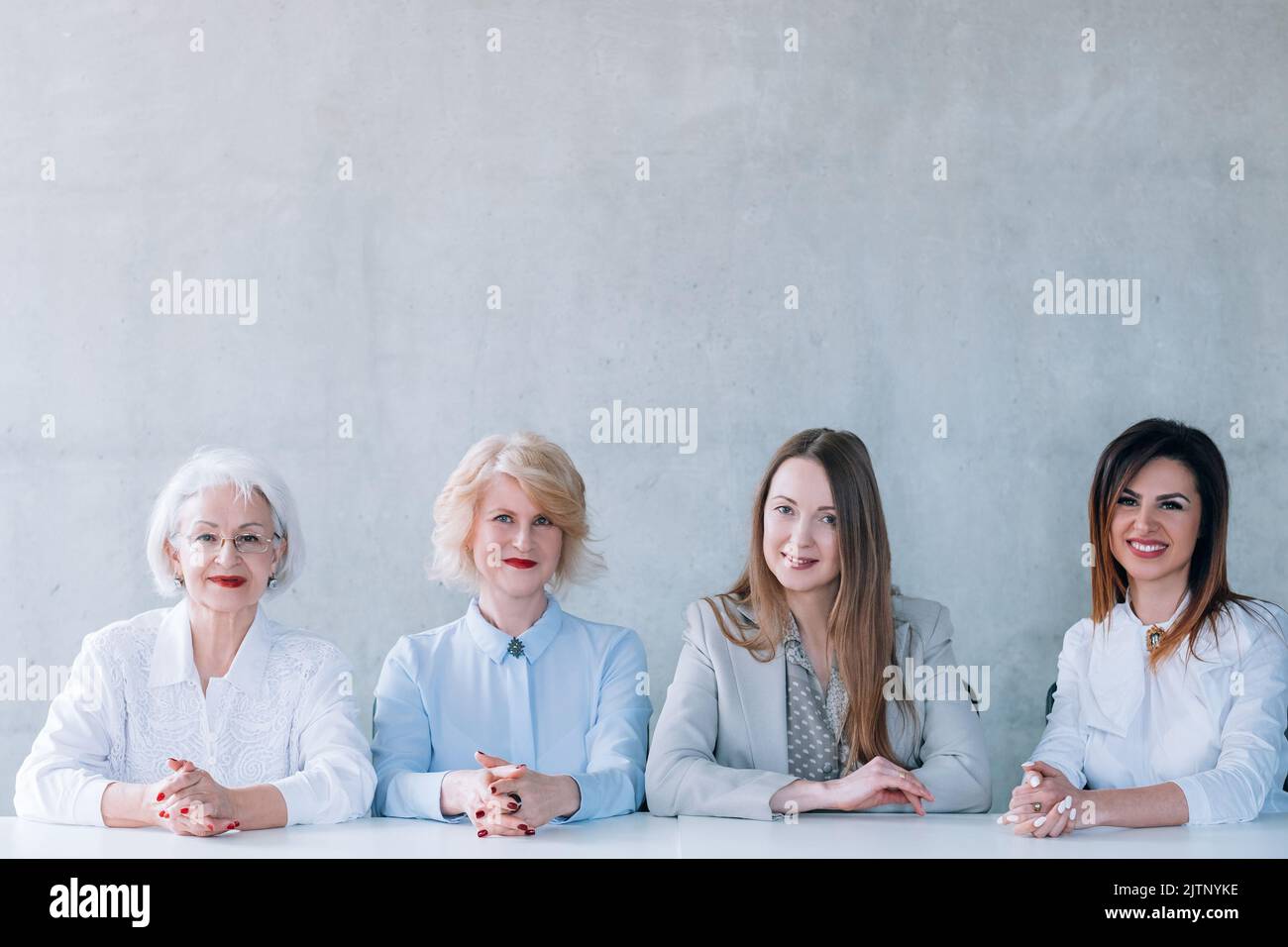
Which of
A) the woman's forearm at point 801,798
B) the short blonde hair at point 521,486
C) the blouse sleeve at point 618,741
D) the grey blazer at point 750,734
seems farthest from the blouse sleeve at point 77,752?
the woman's forearm at point 801,798

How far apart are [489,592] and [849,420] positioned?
4.43ft

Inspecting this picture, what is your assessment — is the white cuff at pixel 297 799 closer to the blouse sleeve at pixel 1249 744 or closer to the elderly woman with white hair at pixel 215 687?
the elderly woman with white hair at pixel 215 687

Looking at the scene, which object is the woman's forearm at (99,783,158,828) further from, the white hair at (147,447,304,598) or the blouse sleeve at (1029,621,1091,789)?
the blouse sleeve at (1029,621,1091,789)

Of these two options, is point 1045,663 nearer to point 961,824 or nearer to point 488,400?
point 961,824

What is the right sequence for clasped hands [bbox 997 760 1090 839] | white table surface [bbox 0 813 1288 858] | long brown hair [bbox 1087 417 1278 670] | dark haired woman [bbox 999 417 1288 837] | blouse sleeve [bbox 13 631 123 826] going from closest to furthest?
1. white table surface [bbox 0 813 1288 858]
2. clasped hands [bbox 997 760 1090 839]
3. blouse sleeve [bbox 13 631 123 826]
4. dark haired woman [bbox 999 417 1288 837]
5. long brown hair [bbox 1087 417 1278 670]

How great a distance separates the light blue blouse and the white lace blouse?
168 mm

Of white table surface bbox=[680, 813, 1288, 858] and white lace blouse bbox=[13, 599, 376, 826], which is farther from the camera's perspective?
white lace blouse bbox=[13, 599, 376, 826]

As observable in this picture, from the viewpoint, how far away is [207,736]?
2.53 metres

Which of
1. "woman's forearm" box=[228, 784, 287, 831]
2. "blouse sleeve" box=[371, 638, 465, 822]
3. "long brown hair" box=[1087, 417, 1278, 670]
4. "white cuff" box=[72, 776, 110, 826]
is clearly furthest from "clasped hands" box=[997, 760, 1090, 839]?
"white cuff" box=[72, 776, 110, 826]

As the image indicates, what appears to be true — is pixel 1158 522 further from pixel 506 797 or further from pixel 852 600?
pixel 506 797

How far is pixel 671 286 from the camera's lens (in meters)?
3.66

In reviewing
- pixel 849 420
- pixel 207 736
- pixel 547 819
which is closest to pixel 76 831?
pixel 207 736

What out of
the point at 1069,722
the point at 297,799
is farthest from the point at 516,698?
the point at 1069,722

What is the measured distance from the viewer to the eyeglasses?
2.60 m
